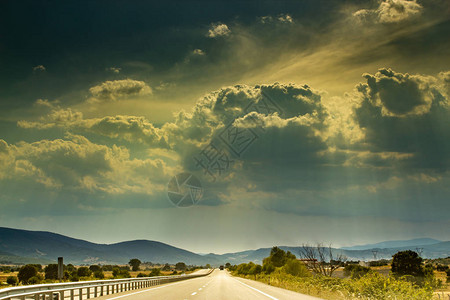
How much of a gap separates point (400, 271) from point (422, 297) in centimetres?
7966

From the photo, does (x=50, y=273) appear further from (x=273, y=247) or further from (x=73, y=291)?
(x=73, y=291)

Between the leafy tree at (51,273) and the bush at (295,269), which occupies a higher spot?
the bush at (295,269)

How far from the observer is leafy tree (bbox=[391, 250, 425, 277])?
8669cm

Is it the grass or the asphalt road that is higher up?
the grass

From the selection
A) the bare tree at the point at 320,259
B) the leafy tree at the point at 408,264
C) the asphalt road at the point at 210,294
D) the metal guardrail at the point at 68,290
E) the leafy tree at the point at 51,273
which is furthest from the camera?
the leafy tree at the point at 51,273

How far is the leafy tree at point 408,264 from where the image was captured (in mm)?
86688

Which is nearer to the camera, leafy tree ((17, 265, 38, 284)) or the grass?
the grass

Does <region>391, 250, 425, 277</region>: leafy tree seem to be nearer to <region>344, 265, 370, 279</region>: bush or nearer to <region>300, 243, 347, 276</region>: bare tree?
<region>344, 265, 370, 279</region>: bush

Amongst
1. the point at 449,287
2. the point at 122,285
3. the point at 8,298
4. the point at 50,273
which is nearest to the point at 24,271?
the point at 50,273

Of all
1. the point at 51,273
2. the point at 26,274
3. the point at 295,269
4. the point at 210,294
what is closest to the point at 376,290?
the point at 210,294

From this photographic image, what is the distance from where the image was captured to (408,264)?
87312mm

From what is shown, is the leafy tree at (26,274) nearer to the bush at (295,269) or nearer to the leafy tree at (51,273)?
the leafy tree at (51,273)

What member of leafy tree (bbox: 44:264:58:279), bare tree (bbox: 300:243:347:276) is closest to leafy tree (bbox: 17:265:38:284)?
leafy tree (bbox: 44:264:58:279)

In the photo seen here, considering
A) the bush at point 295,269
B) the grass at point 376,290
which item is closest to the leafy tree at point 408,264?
the bush at point 295,269
